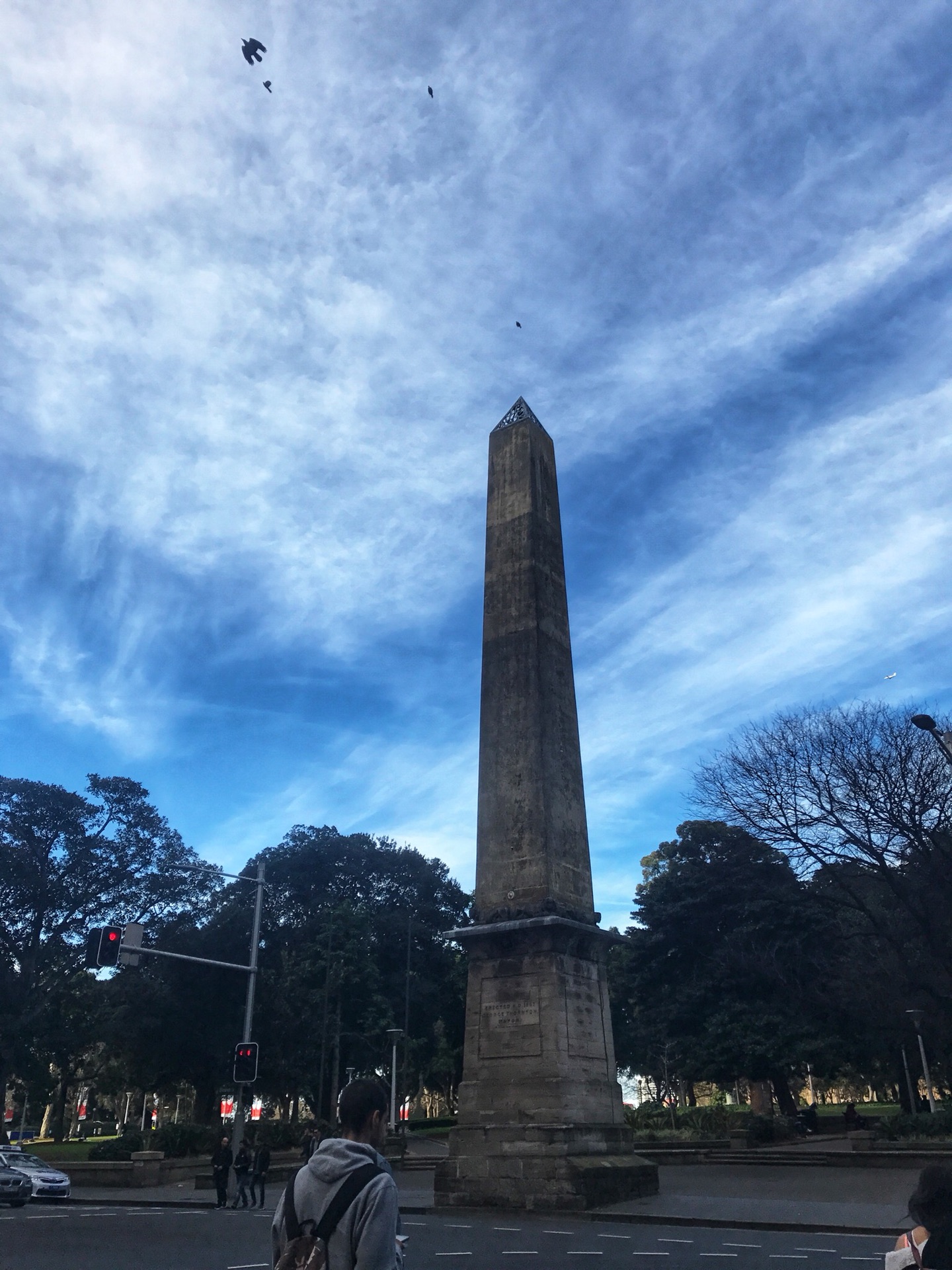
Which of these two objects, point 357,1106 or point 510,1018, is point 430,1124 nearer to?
point 510,1018

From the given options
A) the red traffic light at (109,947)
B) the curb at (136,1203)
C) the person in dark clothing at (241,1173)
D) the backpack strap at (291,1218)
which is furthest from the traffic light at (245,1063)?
the backpack strap at (291,1218)

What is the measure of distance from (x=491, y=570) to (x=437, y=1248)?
537 inches

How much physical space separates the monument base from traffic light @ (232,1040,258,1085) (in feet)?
15.3

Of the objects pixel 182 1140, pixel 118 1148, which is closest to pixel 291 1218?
pixel 118 1148

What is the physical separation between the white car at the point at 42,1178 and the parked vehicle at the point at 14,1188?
0.84 m

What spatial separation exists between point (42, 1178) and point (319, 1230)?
27325mm

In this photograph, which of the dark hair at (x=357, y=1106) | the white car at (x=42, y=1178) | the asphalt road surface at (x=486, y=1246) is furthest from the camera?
the white car at (x=42, y=1178)

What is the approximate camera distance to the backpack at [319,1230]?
122 inches

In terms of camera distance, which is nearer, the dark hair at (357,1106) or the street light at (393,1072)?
the dark hair at (357,1106)

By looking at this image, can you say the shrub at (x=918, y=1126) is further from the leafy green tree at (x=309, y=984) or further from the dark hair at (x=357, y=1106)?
the dark hair at (x=357, y=1106)

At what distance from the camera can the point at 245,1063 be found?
2027 centimetres

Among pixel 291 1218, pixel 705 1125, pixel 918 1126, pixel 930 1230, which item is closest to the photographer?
pixel 930 1230

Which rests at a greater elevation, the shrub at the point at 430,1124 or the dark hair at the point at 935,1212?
the dark hair at the point at 935,1212

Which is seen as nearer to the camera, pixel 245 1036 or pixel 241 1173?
pixel 241 1173
